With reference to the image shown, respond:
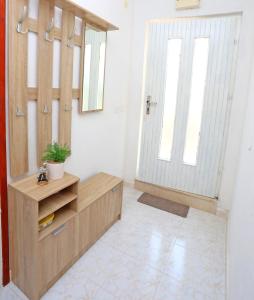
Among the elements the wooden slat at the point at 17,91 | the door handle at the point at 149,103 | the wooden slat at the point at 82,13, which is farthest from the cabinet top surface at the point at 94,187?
the wooden slat at the point at 82,13

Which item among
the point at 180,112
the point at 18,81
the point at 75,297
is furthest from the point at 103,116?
the point at 75,297

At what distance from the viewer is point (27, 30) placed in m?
1.45

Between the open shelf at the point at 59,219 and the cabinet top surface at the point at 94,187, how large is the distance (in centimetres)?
11

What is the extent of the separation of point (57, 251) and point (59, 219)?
8.5 inches

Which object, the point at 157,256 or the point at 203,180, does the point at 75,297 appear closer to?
the point at 157,256

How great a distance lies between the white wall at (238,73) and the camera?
2.28 m

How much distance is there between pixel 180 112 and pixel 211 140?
1.59 feet

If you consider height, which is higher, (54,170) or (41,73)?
(41,73)

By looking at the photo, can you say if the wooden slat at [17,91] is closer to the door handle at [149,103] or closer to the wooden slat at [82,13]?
the wooden slat at [82,13]

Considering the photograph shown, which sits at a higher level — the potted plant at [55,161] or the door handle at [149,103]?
the door handle at [149,103]

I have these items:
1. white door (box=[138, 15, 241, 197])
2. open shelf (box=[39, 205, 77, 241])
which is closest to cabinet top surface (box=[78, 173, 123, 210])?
open shelf (box=[39, 205, 77, 241])

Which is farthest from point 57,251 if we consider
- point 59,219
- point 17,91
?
point 17,91

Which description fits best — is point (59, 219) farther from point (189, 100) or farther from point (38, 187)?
point (189, 100)

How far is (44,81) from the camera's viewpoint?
1.65 metres
